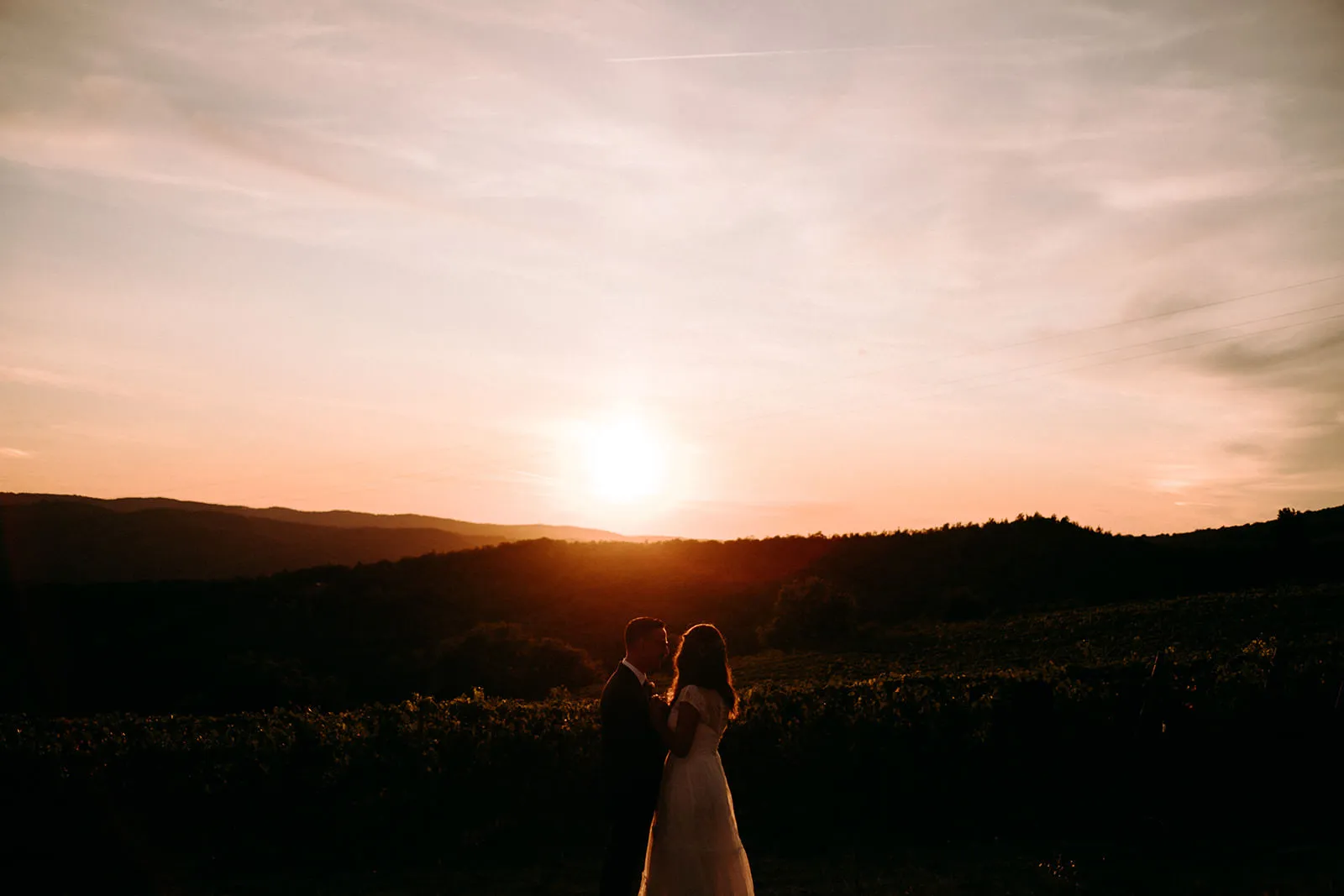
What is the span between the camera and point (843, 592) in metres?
36.6

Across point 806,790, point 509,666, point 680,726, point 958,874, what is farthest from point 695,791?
point 509,666

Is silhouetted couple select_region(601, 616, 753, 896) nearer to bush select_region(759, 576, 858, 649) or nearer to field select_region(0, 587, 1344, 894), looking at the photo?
field select_region(0, 587, 1344, 894)

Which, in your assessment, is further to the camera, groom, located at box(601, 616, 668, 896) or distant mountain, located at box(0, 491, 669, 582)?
distant mountain, located at box(0, 491, 669, 582)

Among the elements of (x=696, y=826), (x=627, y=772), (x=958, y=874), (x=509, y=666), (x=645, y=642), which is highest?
(x=645, y=642)

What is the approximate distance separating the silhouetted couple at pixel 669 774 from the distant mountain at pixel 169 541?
207ft

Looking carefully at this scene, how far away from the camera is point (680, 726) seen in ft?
21.6

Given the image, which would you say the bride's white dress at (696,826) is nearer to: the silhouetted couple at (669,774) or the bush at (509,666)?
the silhouetted couple at (669,774)

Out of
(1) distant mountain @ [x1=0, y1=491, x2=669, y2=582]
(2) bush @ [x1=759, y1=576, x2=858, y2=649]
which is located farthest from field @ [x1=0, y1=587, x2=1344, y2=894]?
(1) distant mountain @ [x1=0, y1=491, x2=669, y2=582]

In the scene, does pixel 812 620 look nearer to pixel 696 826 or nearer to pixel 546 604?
pixel 546 604

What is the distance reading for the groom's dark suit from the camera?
6.45 metres

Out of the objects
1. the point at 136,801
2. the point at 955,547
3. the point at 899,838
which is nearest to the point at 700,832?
the point at 899,838

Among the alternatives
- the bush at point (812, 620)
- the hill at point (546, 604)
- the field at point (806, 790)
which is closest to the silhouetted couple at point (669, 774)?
the field at point (806, 790)

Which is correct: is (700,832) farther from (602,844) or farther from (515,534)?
(515,534)

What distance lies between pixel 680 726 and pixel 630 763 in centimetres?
43
